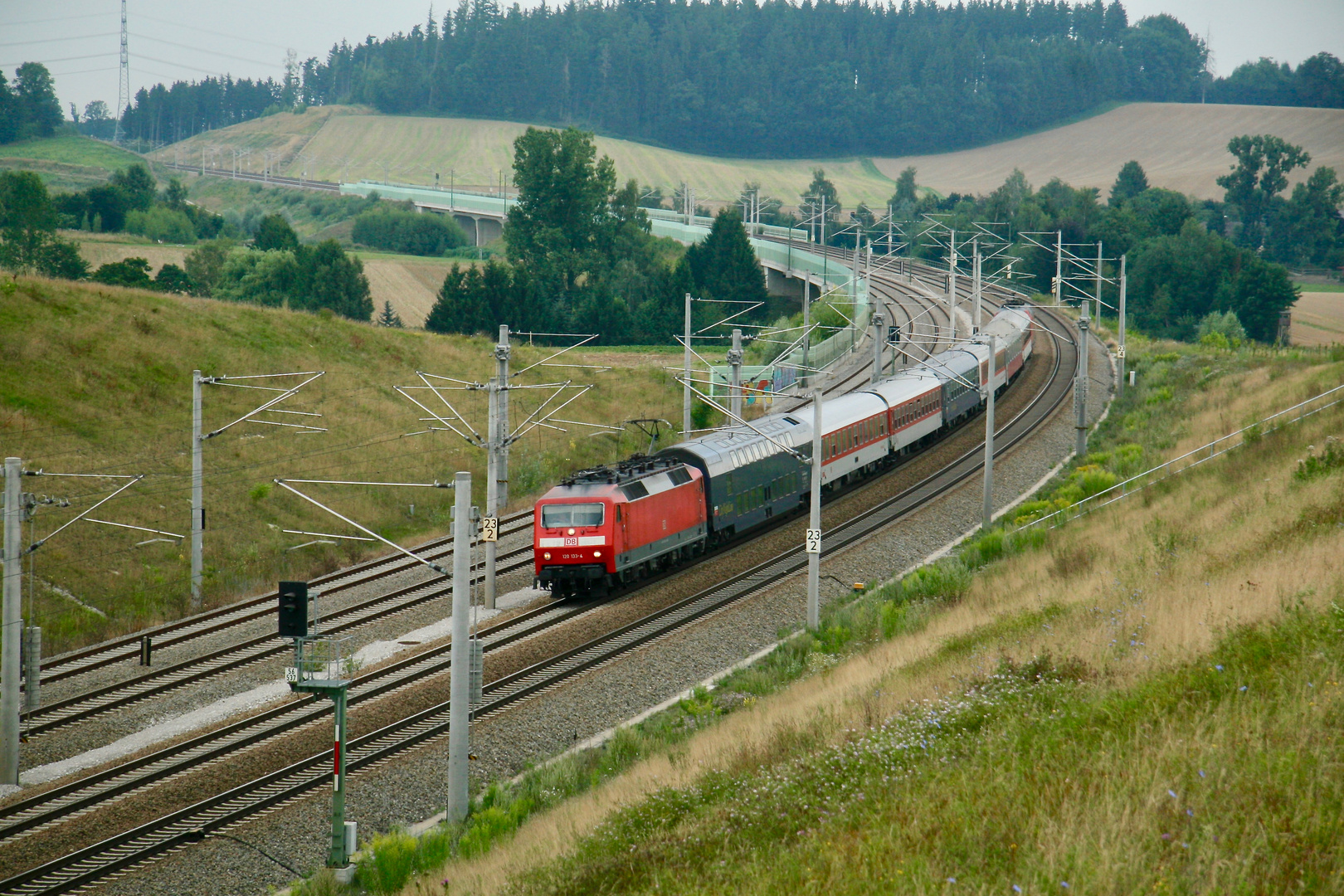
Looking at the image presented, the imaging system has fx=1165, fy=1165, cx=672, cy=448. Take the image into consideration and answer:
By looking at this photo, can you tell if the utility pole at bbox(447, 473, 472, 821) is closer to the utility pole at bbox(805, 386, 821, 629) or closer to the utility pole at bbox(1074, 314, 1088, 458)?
the utility pole at bbox(805, 386, 821, 629)

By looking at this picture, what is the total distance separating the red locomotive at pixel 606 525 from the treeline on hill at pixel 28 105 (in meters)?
182

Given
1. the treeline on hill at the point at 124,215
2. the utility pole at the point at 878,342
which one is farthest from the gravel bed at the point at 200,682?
the treeline on hill at the point at 124,215

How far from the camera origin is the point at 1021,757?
44.0 ft

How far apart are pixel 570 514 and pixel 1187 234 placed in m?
94.6

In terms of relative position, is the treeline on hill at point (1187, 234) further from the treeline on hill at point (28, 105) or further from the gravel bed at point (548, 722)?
the treeline on hill at point (28, 105)

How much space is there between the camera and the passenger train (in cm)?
3098

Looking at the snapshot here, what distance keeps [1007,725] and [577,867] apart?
18.4 ft

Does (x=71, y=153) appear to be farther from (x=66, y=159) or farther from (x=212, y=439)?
(x=212, y=439)

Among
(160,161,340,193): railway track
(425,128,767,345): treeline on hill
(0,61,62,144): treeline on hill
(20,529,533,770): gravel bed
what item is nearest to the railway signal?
(20,529,533,770): gravel bed

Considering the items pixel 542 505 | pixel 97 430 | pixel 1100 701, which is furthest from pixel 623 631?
pixel 97 430

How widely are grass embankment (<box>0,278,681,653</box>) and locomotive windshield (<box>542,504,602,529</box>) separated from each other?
416 inches

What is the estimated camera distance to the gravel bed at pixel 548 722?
1814 cm

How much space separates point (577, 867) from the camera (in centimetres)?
1391

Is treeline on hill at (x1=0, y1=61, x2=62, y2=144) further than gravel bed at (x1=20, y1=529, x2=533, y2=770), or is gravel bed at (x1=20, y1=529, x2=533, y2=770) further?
treeline on hill at (x1=0, y1=61, x2=62, y2=144)
